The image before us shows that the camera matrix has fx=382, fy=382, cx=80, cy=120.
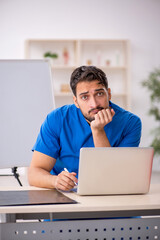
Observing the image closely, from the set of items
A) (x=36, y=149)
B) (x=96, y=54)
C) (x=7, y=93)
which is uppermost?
(x=96, y=54)

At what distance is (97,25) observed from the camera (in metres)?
6.59

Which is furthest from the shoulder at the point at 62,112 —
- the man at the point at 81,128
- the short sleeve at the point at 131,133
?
the short sleeve at the point at 131,133

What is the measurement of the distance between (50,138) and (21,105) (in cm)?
72

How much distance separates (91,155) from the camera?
121 cm

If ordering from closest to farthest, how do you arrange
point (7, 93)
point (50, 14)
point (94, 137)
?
point (94, 137), point (7, 93), point (50, 14)

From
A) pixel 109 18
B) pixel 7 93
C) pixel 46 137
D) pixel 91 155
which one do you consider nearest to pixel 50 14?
pixel 109 18

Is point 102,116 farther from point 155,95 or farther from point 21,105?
point 155,95

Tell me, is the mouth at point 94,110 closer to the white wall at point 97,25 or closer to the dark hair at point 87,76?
the dark hair at point 87,76

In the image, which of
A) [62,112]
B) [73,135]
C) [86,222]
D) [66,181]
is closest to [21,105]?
[62,112]

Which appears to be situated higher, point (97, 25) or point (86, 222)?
point (97, 25)

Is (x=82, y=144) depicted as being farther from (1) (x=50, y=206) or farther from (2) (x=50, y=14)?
(2) (x=50, y=14)

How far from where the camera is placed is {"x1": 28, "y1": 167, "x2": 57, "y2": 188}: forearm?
4.70 ft

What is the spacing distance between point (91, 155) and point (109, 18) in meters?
5.72

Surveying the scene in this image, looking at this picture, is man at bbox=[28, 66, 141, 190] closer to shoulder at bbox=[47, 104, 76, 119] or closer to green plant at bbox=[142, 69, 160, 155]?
shoulder at bbox=[47, 104, 76, 119]
